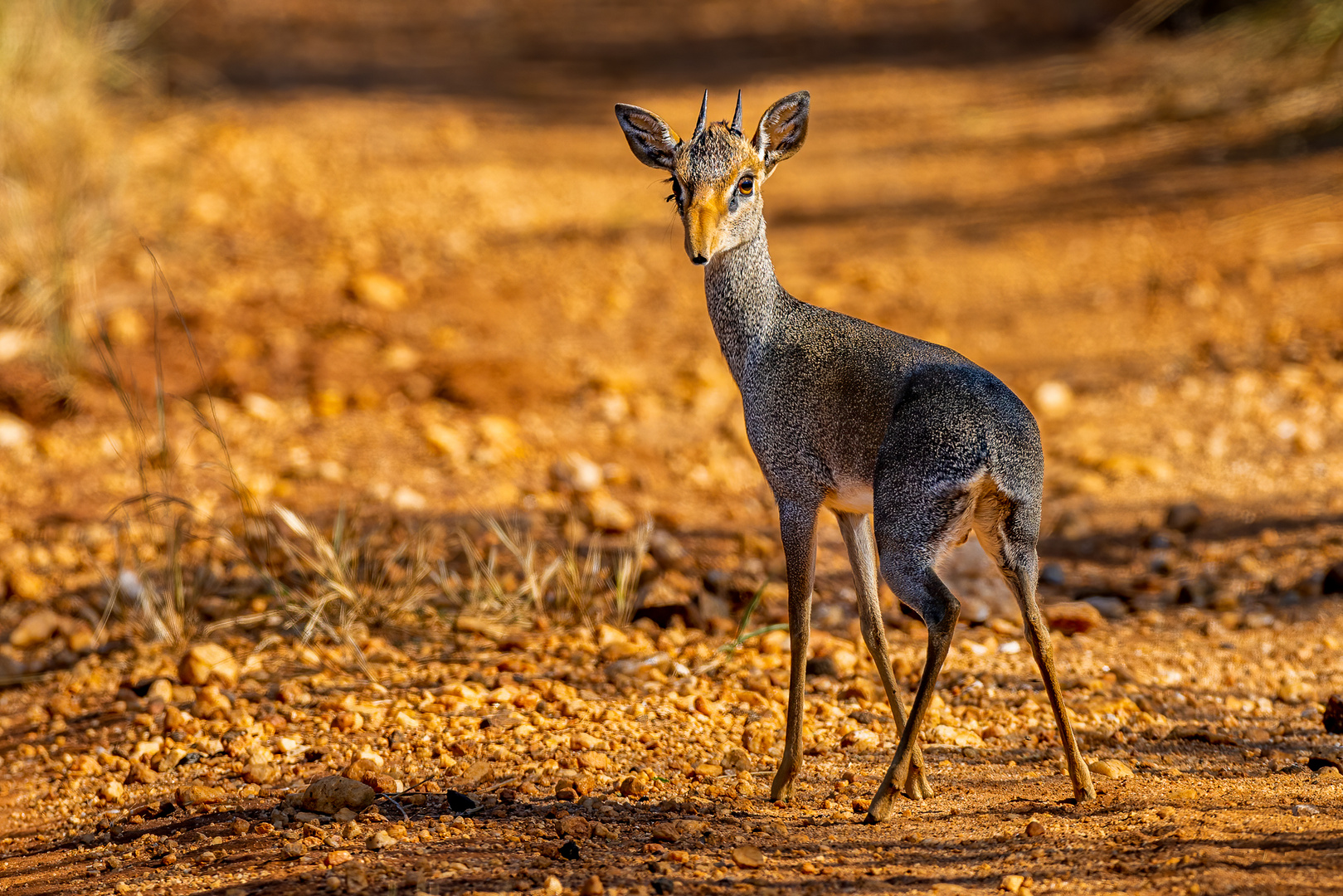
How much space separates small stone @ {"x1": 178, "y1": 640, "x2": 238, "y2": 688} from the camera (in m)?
5.03

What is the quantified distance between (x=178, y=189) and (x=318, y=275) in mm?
1588

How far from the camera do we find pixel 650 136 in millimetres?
4207

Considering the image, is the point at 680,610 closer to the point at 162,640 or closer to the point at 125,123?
the point at 162,640

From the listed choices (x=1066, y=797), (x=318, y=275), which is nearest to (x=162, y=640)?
(x=1066, y=797)

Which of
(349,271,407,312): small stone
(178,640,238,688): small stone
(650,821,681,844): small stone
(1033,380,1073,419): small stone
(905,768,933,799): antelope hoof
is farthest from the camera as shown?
(349,271,407,312): small stone

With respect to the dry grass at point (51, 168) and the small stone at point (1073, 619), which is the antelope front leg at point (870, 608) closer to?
the small stone at point (1073, 619)

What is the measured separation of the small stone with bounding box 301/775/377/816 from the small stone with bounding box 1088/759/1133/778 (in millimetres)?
2225

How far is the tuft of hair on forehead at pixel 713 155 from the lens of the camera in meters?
3.91

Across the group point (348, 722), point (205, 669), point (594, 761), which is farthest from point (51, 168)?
point (594, 761)

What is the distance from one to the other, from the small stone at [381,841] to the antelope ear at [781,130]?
7.45 feet

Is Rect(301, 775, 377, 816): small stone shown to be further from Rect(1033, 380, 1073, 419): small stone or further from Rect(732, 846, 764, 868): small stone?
Rect(1033, 380, 1073, 419): small stone

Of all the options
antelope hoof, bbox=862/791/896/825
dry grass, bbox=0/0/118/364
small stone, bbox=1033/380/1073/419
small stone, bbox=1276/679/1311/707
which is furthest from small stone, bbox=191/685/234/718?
small stone, bbox=1033/380/1073/419

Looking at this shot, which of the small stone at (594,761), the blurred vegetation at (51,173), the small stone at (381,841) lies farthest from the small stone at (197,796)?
the blurred vegetation at (51,173)

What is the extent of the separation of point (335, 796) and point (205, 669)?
135cm
